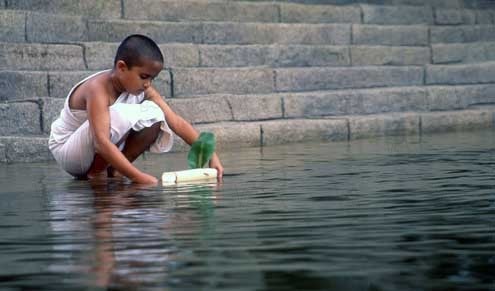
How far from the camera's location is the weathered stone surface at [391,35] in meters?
14.4

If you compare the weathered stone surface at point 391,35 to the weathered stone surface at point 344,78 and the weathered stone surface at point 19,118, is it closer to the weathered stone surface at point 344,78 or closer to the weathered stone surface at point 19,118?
the weathered stone surface at point 344,78

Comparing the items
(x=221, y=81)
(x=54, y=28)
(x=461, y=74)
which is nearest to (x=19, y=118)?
(x=54, y=28)

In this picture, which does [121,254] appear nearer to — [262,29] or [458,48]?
[262,29]

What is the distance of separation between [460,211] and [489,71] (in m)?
9.92

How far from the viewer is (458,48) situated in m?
15.4

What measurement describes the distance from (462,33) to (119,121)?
925 cm

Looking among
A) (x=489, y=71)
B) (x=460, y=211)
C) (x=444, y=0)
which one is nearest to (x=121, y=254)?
(x=460, y=211)

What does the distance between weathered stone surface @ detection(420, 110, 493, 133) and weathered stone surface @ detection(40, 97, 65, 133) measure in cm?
455

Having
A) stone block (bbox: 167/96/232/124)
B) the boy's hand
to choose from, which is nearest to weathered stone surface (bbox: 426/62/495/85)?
stone block (bbox: 167/96/232/124)

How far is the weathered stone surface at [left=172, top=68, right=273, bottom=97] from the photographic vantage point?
11.4 metres

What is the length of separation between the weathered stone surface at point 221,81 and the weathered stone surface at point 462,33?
A: 12.3ft

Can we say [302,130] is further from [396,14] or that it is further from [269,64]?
[396,14]

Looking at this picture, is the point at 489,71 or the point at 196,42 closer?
the point at 196,42

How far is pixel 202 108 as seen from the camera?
436 inches
